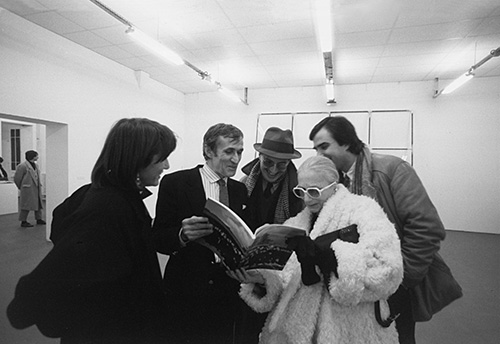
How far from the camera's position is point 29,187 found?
0.90 m

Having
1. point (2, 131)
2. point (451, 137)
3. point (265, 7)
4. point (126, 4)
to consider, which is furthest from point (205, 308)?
point (451, 137)

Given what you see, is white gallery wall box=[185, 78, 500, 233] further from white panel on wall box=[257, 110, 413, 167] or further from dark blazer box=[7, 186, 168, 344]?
dark blazer box=[7, 186, 168, 344]

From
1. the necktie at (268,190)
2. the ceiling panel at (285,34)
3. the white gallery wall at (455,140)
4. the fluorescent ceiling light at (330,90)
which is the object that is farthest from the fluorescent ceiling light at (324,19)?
the white gallery wall at (455,140)

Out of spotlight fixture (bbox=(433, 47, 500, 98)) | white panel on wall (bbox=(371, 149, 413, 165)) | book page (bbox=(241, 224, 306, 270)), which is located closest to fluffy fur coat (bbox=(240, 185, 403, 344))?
book page (bbox=(241, 224, 306, 270))

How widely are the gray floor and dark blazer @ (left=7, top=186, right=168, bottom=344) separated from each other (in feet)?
0.13

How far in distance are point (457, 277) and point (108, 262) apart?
3.60 m

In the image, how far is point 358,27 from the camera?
3318 millimetres

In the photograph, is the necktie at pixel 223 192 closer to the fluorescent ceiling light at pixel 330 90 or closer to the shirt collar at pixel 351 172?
the shirt collar at pixel 351 172

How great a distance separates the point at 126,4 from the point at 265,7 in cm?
140

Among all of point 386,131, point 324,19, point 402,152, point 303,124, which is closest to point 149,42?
point 324,19

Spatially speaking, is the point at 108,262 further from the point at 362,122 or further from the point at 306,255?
the point at 362,122

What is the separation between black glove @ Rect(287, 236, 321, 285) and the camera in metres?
0.75

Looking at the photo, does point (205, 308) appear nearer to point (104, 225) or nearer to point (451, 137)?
point (104, 225)

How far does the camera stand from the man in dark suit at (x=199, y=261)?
1.04m
